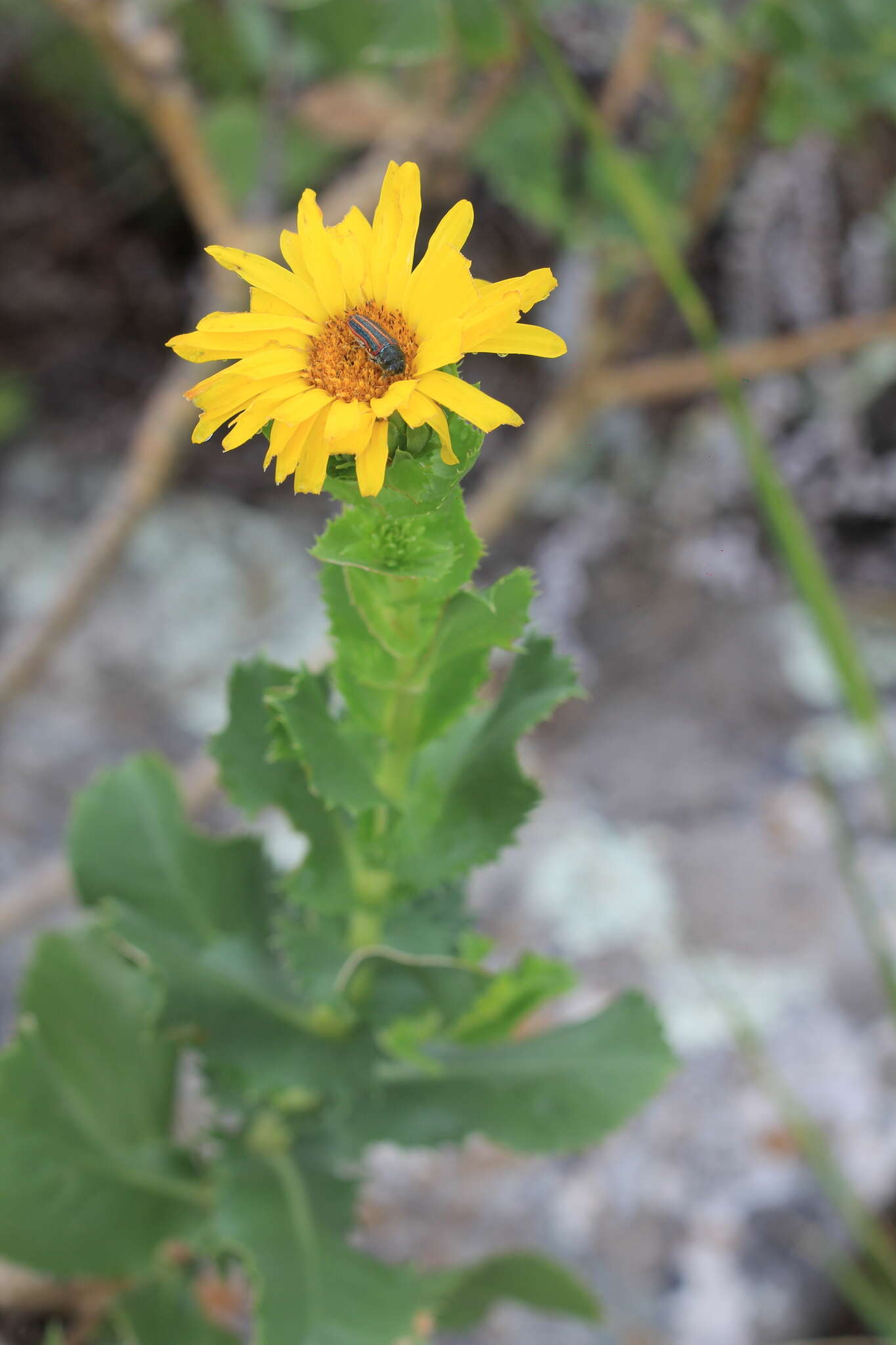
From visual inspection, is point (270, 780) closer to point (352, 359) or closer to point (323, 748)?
point (323, 748)

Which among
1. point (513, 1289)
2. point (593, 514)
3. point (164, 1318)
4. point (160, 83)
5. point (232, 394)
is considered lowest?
point (164, 1318)

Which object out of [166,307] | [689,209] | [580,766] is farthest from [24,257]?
[580,766]

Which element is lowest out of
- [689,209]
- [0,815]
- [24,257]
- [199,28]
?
[0,815]

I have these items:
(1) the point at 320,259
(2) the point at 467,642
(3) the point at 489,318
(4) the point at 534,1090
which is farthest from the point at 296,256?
(4) the point at 534,1090

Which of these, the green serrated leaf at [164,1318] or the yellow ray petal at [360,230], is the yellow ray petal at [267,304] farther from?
the green serrated leaf at [164,1318]

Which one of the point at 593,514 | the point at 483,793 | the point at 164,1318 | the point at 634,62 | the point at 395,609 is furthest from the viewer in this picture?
the point at 593,514

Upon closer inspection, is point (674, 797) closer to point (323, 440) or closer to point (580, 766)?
point (580, 766)

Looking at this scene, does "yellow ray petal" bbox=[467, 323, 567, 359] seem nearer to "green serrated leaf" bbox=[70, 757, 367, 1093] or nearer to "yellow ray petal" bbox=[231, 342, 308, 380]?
"yellow ray petal" bbox=[231, 342, 308, 380]
